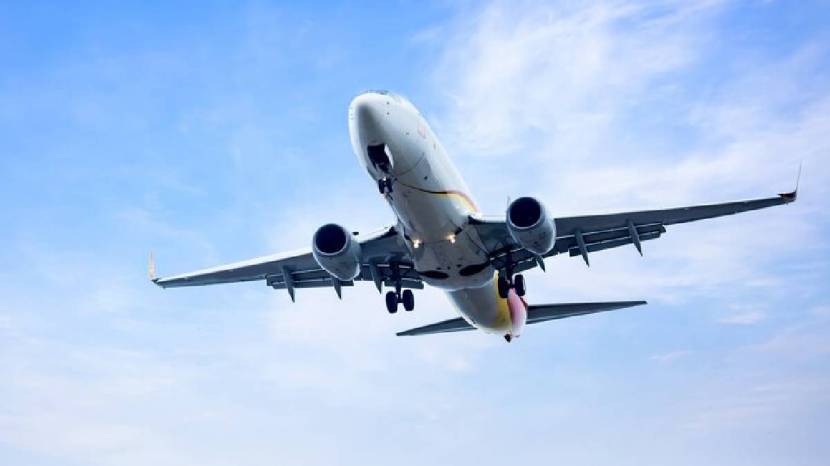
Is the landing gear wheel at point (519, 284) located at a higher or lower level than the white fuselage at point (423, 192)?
lower

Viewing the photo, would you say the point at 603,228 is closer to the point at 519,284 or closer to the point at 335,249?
the point at 519,284

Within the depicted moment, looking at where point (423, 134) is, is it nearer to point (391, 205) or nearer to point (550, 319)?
point (391, 205)

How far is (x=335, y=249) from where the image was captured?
2842 centimetres

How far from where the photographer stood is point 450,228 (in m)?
28.2

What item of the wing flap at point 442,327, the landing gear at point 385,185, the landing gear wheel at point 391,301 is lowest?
the wing flap at point 442,327

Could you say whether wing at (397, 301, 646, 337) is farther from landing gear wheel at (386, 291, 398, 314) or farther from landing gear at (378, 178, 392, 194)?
landing gear at (378, 178, 392, 194)

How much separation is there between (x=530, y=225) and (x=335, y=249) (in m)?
6.09

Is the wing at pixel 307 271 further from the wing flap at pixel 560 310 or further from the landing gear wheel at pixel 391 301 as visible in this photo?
the wing flap at pixel 560 310

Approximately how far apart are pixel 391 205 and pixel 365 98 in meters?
3.88

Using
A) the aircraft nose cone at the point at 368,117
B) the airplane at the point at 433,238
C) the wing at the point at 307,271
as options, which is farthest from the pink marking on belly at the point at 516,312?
the aircraft nose cone at the point at 368,117

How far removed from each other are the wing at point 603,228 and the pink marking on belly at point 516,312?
2320mm

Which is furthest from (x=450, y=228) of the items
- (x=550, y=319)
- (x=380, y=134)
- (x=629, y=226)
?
(x=550, y=319)

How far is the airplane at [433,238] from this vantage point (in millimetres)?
26000

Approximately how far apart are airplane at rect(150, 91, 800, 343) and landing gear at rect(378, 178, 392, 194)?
0.10 feet
